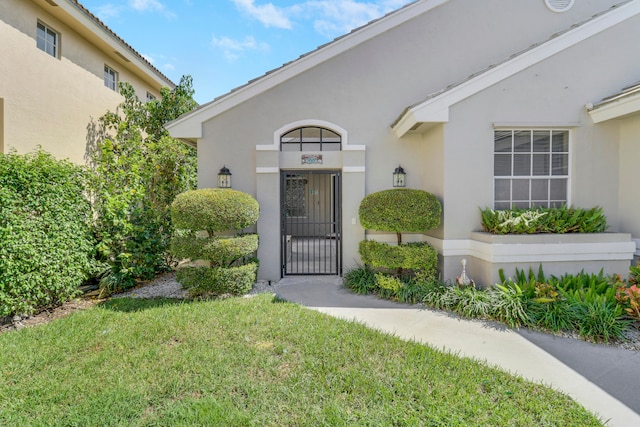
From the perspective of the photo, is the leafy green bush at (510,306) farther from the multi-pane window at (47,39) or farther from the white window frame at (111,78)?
the white window frame at (111,78)

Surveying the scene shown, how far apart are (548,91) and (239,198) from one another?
7.47 metres

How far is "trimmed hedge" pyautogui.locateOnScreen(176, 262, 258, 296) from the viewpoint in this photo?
6.49 meters

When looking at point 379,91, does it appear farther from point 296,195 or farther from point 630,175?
point 630,175

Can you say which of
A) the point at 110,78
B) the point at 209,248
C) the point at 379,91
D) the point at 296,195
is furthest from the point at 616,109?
the point at 110,78

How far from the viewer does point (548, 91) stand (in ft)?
22.1

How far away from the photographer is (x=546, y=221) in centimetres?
637

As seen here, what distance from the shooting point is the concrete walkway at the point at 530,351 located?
344cm

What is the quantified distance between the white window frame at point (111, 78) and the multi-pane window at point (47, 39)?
2225mm

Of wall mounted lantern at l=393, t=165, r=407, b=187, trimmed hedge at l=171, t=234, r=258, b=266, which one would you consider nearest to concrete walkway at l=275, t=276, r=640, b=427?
trimmed hedge at l=171, t=234, r=258, b=266

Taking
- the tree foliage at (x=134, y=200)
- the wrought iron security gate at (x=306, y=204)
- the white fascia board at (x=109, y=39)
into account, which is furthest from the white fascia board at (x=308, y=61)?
the white fascia board at (x=109, y=39)

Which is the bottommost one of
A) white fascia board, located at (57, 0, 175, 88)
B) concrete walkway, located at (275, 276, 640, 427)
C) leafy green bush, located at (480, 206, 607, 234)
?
concrete walkway, located at (275, 276, 640, 427)

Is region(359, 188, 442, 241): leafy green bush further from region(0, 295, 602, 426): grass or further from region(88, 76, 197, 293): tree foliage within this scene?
region(88, 76, 197, 293): tree foliage

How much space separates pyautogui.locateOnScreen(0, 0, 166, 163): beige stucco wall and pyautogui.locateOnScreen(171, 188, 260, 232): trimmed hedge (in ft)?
16.4

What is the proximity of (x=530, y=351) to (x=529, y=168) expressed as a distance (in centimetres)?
448
